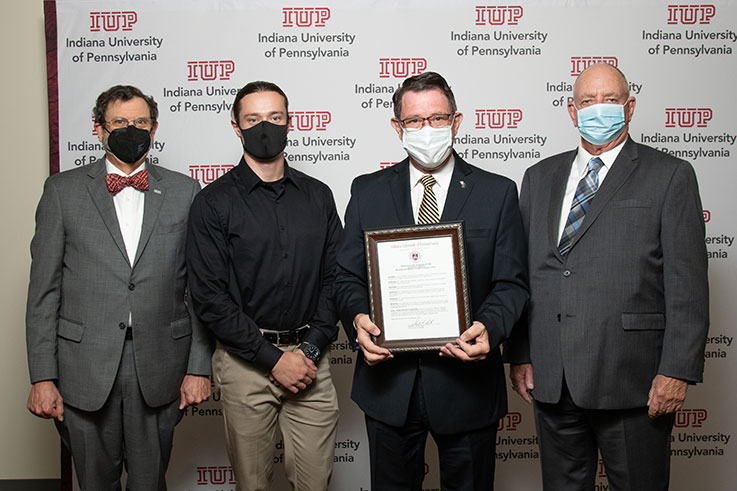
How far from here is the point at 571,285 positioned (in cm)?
200

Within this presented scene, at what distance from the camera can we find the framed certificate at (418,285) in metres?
1.81

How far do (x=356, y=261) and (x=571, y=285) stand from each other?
2.27 ft

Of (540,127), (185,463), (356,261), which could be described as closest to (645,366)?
(356,261)

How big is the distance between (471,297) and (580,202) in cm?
50

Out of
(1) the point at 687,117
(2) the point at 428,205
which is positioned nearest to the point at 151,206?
(2) the point at 428,205

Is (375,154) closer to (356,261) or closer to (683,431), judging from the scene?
(356,261)

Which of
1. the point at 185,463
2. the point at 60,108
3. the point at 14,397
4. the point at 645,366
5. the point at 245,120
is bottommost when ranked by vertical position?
the point at 185,463

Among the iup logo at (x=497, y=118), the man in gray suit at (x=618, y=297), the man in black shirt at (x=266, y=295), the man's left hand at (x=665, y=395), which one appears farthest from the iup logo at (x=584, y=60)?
the man's left hand at (x=665, y=395)

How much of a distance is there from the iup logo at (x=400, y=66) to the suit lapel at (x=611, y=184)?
1354 millimetres

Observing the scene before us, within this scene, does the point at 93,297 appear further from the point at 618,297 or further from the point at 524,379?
the point at 618,297

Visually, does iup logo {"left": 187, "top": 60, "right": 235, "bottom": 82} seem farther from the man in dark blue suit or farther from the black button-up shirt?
the man in dark blue suit

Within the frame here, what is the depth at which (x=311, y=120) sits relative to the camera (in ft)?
10.4

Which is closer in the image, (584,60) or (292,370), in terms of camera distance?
(292,370)

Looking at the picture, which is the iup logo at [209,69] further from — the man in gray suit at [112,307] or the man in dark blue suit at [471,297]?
the man in dark blue suit at [471,297]
